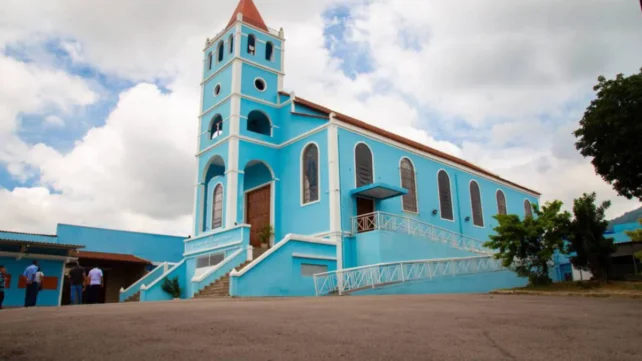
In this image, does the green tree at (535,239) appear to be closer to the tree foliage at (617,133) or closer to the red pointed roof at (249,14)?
the tree foliage at (617,133)

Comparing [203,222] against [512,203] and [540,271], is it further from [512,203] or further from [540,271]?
[512,203]

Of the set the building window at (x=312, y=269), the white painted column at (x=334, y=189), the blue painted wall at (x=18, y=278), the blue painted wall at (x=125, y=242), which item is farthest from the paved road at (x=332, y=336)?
the blue painted wall at (x=125, y=242)

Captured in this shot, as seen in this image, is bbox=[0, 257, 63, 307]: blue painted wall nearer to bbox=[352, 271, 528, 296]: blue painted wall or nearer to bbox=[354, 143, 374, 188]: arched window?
bbox=[352, 271, 528, 296]: blue painted wall

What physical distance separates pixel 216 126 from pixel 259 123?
202 centimetres

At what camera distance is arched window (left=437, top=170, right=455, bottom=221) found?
2414 centimetres

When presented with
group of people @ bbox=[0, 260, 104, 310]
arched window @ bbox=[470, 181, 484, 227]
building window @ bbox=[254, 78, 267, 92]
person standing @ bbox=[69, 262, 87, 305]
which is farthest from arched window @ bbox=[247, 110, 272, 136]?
arched window @ bbox=[470, 181, 484, 227]

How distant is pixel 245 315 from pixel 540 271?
999cm

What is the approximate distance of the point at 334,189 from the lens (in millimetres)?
19062

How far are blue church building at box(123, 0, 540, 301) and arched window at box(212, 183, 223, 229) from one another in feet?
0.23

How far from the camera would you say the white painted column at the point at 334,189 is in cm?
1856

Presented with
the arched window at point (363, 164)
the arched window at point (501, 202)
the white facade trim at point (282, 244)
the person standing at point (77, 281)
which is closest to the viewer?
the person standing at point (77, 281)

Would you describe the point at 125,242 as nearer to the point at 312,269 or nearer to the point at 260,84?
the point at 260,84

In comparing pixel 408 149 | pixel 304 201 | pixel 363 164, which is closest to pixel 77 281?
pixel 304 201

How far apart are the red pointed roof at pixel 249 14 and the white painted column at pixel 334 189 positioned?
7.04m
